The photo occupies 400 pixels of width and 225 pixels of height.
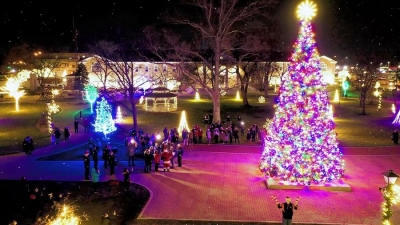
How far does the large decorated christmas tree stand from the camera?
50.8 ft

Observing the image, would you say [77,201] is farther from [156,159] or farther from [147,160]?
[156,159]

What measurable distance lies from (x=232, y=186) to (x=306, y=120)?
161 inches

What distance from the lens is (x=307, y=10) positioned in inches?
605

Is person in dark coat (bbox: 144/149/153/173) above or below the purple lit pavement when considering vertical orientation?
above

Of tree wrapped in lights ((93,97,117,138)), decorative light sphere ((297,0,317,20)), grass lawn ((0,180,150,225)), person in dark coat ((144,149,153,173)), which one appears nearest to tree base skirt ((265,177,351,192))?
grass lawn ((0,180,150,225))

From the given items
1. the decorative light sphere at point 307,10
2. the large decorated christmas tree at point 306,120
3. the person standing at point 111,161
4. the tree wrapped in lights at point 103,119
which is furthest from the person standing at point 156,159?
the tree wrapped in lights at point 103,119

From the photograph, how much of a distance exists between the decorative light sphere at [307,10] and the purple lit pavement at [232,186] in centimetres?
697

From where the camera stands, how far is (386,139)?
2642 centimetres

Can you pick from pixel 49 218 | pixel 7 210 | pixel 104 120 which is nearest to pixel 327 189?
pixel 49 218

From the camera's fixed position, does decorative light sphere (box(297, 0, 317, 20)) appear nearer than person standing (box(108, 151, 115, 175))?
Yes

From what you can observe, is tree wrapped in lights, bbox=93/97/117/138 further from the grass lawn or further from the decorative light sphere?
the decorative light sphere

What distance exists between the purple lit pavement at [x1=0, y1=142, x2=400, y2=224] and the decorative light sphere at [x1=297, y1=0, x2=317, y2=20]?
697 centimetres

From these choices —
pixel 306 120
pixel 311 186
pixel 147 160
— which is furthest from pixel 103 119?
pixel 311 186

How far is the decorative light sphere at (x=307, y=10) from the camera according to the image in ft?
50.2
